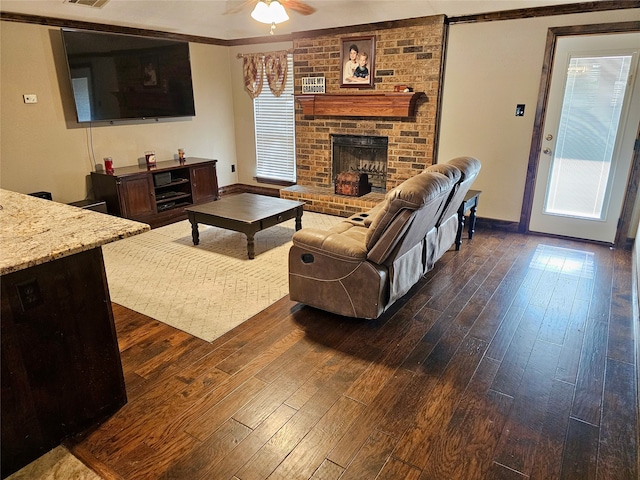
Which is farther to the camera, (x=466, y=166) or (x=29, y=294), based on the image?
(x=466, y=166)

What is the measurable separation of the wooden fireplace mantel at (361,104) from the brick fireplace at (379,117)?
4cm

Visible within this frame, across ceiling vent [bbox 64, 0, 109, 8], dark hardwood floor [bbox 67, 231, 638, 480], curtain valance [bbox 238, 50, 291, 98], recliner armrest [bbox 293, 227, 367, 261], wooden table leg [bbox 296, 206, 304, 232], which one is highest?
ceiling vent [bbox 64, 0, 109, 8]

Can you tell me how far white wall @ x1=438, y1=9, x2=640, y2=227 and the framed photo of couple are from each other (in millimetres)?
931

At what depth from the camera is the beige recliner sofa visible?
8.05ft

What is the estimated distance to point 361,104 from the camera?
5.15m

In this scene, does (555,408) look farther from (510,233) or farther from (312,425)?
(510,233)

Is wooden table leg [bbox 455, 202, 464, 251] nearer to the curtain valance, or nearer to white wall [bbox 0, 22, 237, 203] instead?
the curtain valance

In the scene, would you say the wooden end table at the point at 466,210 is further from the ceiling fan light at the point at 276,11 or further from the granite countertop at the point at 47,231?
the granite countertop at the point at 47,231

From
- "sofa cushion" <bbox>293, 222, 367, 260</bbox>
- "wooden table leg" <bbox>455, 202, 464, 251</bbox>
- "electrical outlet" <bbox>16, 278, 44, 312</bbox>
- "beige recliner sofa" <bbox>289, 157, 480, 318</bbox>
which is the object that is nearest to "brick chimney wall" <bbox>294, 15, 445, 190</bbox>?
"wooden table leg" <bbox>455, 202, 464, 251</bbox>

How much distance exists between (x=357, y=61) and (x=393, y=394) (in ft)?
14.1

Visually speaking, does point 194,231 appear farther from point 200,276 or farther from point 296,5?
point 296,5

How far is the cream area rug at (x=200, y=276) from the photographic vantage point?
9.63ft

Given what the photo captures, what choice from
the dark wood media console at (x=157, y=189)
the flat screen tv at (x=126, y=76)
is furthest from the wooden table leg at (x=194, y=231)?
the flat screen tv at (x=126, y=76)

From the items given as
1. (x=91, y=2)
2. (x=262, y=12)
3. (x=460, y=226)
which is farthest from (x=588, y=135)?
(x=91, y=2)
